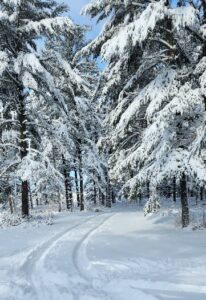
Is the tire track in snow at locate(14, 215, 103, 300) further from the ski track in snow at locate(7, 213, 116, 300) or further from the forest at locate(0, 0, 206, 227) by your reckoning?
the forest at locate(0, 0, 206, 227)

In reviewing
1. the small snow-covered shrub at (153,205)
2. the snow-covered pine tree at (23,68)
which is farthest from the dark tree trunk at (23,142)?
the small snow-covered shrub at (153,205)

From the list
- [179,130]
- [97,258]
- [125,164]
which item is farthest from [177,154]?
[97,258]

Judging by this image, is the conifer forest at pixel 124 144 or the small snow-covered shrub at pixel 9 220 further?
the small snow-covered shrub at pixel 9 220

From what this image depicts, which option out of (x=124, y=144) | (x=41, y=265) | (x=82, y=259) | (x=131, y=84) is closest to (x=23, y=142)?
(x=124, y=144)

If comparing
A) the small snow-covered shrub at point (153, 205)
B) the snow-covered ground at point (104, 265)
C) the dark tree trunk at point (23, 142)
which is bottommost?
the snow-covered ground at point (104, 265)

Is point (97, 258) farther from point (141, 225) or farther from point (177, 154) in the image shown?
point (141, 225)

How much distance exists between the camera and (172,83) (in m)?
16.1

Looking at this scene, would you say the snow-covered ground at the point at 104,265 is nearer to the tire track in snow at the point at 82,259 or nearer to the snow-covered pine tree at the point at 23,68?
the tire track in snow at the point at 82,259

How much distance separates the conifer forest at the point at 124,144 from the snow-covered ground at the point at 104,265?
0.03 m

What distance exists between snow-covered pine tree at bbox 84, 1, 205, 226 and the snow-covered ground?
247cm

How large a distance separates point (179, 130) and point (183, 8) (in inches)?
178

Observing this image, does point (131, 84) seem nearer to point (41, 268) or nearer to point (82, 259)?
point (82, 259)

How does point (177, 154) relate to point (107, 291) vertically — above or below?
above

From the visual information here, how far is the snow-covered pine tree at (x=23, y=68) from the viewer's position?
21438 millimetres
